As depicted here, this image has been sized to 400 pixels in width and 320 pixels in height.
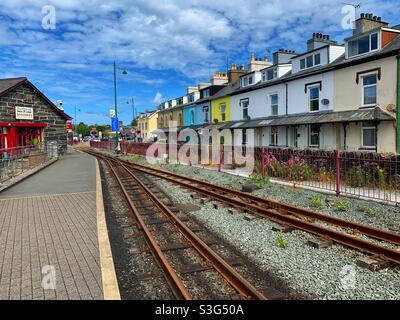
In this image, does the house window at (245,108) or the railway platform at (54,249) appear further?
the house window at (245,108)

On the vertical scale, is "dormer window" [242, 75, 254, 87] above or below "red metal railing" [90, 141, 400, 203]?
→ above

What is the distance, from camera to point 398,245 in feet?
20.1

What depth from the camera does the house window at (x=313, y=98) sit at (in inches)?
811

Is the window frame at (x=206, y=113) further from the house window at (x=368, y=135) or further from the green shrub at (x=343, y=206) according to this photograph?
the green shrub at (x=343, y=206)

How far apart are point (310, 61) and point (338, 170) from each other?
13462 mm

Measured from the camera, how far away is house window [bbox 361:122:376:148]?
16.6m

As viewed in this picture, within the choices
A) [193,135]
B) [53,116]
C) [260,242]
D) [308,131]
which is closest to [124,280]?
[260,242]

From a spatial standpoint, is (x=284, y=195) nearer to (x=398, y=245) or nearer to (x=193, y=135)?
(x=398, y=245)

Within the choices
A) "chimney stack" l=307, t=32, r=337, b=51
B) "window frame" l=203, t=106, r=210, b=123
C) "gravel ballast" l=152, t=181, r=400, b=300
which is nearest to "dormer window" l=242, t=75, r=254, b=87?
"chimney stack" l=307, t=32, r=337, b=51

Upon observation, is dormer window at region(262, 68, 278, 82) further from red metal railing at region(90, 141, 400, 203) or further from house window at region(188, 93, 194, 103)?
house window at region(188, 93, 194, 103)

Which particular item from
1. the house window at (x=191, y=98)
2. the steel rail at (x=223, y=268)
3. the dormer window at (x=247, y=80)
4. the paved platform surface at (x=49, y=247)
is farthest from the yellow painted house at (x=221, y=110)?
the steel rail at (x=223, y=268)

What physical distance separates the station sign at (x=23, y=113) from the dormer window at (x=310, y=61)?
23.4m

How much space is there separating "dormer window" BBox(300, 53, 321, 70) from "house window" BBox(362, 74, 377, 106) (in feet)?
14.9

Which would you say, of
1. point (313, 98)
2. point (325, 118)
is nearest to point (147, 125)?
point (313, 98)
